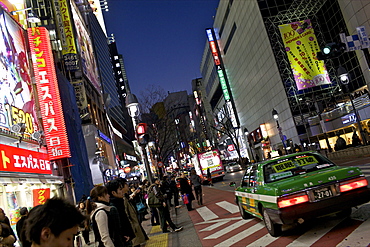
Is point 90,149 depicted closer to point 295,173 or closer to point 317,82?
point 317,82

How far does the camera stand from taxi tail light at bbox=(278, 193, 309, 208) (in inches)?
268

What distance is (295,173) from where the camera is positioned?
7.83 meters

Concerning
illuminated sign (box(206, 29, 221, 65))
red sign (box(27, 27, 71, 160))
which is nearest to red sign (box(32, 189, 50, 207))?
red sign (box(27, 27, 71, 160))

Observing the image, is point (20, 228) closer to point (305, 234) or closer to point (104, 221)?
point (104, 221)

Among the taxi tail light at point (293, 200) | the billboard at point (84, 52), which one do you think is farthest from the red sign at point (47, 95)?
the billboard at point (84, 52)

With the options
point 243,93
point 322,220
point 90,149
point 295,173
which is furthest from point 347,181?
point 243,93

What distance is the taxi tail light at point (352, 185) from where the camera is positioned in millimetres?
6977

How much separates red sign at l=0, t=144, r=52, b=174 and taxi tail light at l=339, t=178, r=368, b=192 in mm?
11931

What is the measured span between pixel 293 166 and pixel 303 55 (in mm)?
37921

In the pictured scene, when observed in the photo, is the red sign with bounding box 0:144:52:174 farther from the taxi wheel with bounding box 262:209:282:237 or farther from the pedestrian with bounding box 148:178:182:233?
the taxi wheel with bounding box 262:209:282:237

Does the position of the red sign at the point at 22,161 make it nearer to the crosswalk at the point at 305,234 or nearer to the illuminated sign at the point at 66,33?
the crosswalk at the point at 305,234

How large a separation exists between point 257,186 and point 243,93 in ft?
210

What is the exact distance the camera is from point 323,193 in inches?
271

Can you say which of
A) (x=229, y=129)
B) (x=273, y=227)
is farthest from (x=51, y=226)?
(x=229, y=129)
